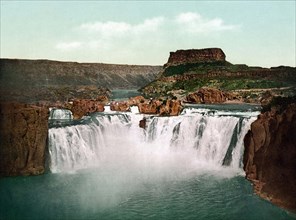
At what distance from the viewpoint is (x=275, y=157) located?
23.1 meters

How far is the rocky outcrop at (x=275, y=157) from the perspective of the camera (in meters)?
21.7

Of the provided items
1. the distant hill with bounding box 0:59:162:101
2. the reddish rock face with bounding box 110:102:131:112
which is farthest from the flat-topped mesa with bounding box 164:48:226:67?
the reddish rock face with bounding box 110:102:131:112

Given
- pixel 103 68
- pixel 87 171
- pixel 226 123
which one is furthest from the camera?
pixel 103 68

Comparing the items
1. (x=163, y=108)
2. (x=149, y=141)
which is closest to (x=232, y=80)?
(x=163, y=108)

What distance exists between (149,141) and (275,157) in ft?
45.7

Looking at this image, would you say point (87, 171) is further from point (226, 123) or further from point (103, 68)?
point (103, 68)

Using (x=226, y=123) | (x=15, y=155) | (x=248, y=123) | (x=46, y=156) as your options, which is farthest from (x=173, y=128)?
(x=15, y=155)

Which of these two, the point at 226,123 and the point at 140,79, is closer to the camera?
the point at 226,123

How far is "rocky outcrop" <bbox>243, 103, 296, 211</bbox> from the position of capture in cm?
2169

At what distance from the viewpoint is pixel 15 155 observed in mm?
26172

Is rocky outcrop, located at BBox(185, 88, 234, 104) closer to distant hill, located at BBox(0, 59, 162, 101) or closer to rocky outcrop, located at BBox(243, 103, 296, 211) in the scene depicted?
rocky outcrop, located at BBox(243, 103, 296, 211)

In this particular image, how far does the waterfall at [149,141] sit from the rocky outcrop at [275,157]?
280cm

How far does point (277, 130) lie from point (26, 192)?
606 inches

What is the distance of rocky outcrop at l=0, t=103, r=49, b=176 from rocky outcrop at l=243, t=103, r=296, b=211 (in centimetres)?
1428
